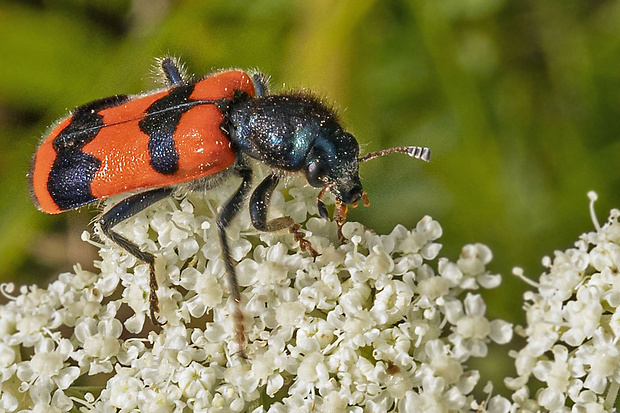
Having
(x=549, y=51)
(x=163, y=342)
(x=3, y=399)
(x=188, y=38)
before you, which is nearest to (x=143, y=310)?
(x=163, y=342)

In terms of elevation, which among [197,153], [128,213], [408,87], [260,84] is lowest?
[128,213]

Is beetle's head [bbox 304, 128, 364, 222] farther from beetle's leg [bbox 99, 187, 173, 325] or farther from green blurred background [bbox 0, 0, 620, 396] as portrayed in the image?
green blurred background [bbox 0, 0, 620, 396]

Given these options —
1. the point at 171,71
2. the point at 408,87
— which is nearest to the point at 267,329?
the point at 171,71

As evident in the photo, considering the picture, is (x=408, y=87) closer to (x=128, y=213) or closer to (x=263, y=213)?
(x=263, y=213)

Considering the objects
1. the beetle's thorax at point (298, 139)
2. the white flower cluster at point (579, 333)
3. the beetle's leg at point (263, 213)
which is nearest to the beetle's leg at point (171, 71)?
the beetle's thorax at point (298, 139)

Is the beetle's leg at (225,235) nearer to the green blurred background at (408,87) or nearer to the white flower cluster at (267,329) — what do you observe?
the white flower cluster at (267,329)

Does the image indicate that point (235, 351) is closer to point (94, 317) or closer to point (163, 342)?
point (163, 342)

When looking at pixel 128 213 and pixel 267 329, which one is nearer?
pixel 267 329
